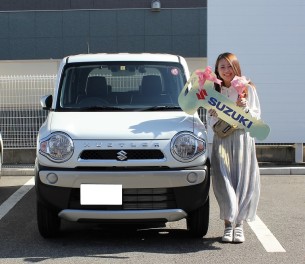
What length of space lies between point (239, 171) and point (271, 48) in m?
5.34

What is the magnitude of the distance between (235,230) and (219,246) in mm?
248

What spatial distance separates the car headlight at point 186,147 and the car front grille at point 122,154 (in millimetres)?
143

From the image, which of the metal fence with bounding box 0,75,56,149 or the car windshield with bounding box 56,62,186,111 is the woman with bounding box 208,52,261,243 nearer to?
the car windshield with bounding box 56,62,186,111

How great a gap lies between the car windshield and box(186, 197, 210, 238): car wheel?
3.47ft

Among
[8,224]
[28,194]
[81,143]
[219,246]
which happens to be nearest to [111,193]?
[81,143]

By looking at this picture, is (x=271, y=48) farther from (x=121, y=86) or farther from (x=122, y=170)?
(x=122, y=170)

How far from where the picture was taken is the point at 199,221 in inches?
194

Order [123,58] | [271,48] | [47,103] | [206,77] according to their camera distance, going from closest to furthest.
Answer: [206,77] → [47,103] → [123,58] → [271,48]

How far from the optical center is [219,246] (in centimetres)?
484

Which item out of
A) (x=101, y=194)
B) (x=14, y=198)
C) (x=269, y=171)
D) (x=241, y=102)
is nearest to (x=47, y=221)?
(x=101, y=194)

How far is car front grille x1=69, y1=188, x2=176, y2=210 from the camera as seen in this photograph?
4531 millimetres

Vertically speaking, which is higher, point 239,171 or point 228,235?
point 239,171

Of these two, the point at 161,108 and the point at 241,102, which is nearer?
the point at 241,102

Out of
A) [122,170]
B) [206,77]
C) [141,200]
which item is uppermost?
[206,77]
